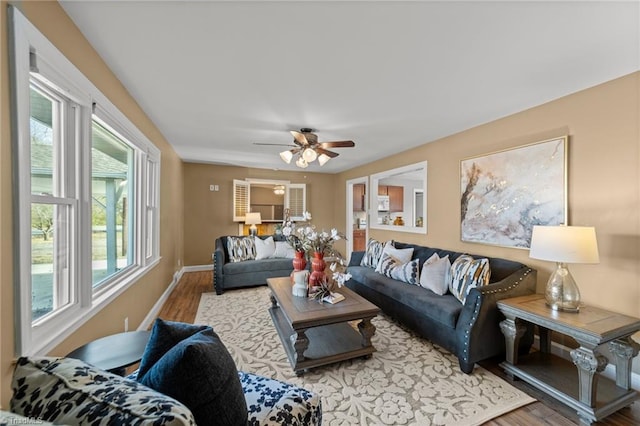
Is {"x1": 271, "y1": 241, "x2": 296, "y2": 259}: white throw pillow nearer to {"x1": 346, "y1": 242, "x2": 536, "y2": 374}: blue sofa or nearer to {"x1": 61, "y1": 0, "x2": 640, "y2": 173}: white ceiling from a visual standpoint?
{"x1": 346, "y1": 242, "x2": 536, "y2": 374}: blue sofa

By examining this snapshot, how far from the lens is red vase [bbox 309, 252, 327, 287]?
273 centimetres

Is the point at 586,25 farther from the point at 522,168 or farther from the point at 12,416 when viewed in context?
the point at 12,416

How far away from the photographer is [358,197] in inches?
279

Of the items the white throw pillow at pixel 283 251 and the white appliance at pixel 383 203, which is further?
the white appliance at pixel 383 203

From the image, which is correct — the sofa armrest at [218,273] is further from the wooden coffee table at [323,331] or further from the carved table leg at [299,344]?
the carved table leg at [299,344]

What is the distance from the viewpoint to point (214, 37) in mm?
1646

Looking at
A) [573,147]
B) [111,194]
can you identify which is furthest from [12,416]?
[573,147]

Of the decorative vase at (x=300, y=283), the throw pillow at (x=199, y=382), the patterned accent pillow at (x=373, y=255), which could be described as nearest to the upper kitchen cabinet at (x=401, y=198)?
the patterned accent pillow at (x=373, y=255)

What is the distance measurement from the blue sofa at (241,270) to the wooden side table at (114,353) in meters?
2.72

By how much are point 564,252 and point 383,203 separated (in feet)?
→ 17.0

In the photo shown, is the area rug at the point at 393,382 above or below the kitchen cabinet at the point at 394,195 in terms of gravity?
below

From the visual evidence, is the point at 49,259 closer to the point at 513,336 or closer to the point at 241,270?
the point at 241,270

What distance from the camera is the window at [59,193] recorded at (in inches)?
45.0

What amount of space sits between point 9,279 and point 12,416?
785 mm
